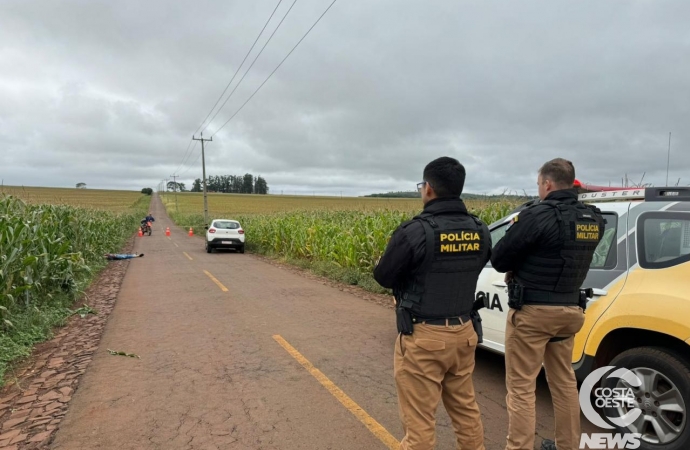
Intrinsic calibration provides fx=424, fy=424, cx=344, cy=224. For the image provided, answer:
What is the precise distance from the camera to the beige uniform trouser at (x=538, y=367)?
9.12 feet

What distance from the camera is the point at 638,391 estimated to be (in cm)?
305

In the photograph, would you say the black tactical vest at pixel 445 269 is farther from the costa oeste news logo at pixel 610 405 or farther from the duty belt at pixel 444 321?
the costa oeste news logo at pixel 610 405

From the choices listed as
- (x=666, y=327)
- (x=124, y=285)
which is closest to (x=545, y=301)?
(x=666, y=327)

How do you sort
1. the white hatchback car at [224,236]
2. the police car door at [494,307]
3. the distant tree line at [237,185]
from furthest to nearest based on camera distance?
the distant tree line at [237,185], the white hatchback car at [224,236], the police car door at [494,307]

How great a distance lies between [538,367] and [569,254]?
0.79 m

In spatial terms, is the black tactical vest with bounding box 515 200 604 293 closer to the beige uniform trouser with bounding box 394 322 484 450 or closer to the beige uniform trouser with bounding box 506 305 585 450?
the beige uniform trouser with bounding box 506 305 585 450

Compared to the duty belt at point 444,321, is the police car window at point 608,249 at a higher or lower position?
higher

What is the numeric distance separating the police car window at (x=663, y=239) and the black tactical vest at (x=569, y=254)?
0.70 m

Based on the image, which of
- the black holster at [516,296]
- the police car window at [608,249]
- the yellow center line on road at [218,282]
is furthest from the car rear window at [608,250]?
the yellow center line on road at [218,282]

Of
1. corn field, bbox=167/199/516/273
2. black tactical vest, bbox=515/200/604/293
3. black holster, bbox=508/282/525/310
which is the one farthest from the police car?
corn field, bbox=167/199/516/273

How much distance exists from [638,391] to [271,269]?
11599mm

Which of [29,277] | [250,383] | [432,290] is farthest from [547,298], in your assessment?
[29,277]

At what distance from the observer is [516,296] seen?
9.38ft

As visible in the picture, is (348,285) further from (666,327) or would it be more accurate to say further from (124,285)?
(666,327)
